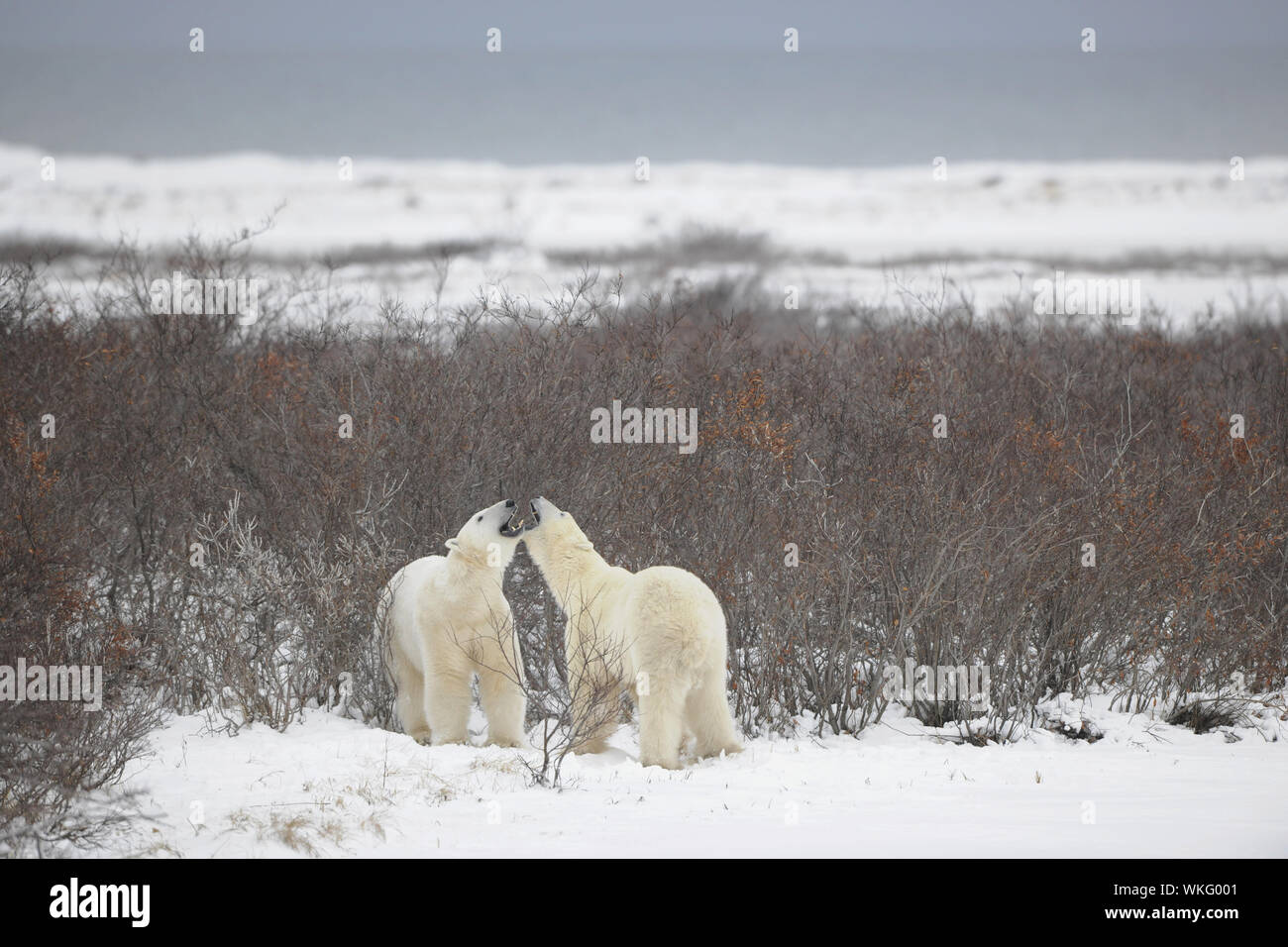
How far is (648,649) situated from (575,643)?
0.66 metres

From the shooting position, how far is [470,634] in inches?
255

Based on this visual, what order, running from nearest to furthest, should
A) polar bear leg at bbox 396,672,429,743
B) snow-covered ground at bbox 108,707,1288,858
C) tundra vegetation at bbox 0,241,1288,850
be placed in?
snow-covered ground at bbox 108,707,1288,858 → polar bear leg at bbox 396,672,429,743 → tundra vegetation at bbox 0,241,1288,850

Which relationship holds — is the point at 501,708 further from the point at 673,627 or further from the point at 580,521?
the point at 580,521

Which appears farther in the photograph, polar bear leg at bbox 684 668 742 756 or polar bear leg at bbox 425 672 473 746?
polar bear leg at bbox 425 672 473 746

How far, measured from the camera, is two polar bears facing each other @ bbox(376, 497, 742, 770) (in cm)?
596

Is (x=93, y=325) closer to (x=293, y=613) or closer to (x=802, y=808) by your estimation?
(x=293, y=613)

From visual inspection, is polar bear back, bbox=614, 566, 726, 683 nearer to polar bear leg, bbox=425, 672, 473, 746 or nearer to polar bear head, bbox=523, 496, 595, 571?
polar bear head, bbox=523, 496, 595, 571

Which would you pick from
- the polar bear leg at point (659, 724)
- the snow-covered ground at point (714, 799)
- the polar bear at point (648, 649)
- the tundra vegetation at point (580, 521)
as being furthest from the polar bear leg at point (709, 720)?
the tundra vegetation at point (580, 521)

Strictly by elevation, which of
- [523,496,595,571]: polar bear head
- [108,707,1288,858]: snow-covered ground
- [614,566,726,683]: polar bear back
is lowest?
[108,707,1288,858]: snow-covered ground

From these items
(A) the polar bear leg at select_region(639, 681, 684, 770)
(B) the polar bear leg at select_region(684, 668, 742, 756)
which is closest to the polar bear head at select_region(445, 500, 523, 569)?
(A) the polar bear leg at select_region(639, 681, 684, 770)

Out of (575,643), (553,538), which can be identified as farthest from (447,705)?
(553,538)

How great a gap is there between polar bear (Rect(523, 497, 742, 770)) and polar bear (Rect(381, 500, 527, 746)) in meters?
0.29

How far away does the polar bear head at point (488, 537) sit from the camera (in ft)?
21.3

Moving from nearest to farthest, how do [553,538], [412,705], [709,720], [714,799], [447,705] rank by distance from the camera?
1. [714,799]
2. [709,720]
3. [447,705]
4. [553,538]
5. [412,705]
